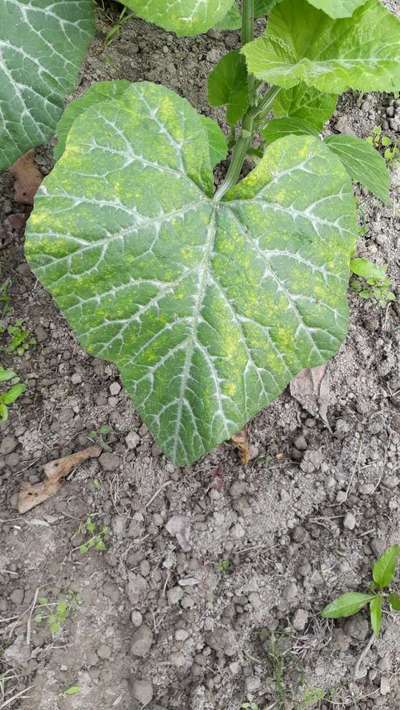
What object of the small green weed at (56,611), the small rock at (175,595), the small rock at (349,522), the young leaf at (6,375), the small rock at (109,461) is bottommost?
the small rock at (349,522)

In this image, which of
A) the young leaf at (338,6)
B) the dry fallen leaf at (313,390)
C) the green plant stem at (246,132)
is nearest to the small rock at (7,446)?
the dry fallen leaf at (313,390)

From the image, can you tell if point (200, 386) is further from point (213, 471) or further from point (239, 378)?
point (213, 471)

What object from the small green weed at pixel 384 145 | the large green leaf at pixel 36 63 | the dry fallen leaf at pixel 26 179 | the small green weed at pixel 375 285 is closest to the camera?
the large green leaf at pixel 36 63

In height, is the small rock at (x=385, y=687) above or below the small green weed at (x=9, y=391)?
below

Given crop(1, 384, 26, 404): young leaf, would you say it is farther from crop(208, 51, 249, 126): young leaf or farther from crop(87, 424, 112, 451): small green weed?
crop(208, 51, 249, 126): young leaf

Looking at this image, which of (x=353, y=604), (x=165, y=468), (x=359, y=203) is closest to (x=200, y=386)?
(x=165, y=468)

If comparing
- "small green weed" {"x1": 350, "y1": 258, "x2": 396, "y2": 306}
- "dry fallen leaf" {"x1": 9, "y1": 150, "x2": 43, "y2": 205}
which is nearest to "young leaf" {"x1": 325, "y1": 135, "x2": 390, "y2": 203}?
"small green weed" {"x1": 350, "y1": 258, "x2": 396, "y2": 306}

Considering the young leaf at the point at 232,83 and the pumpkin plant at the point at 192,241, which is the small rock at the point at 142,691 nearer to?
the pumpkin plant at the point at 192,241

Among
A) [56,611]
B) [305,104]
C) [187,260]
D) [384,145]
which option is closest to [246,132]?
[305,104]
